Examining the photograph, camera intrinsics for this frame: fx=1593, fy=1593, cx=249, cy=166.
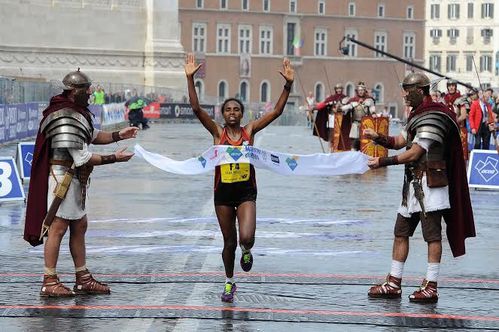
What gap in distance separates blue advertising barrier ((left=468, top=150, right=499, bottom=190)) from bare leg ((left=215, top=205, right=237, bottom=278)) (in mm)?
Answer: 14707

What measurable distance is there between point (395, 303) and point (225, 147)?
1801mm

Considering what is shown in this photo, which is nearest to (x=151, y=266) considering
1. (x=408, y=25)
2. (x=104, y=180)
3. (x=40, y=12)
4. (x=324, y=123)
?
(x=104, y=180)

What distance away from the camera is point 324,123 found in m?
38.9

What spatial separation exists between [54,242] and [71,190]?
1.42 ft

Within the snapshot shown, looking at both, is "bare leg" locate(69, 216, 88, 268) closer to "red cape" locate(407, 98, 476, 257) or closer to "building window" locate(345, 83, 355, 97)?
"red cape" locate(407, 98, 476, 257)

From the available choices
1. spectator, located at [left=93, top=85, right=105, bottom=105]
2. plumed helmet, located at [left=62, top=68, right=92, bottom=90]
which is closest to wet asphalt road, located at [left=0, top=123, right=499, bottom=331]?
plumed helmet, located at [left=62, top=68, right=92, bottom=90]

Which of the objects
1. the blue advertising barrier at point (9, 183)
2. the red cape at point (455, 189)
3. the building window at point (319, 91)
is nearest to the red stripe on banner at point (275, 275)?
the red cape at point (455, 189)

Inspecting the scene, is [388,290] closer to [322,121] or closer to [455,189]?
[455,189]

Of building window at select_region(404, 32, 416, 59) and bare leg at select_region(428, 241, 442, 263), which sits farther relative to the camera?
building window at select_region(404, 32, 416, 59)

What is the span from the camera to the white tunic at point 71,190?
12.6 m

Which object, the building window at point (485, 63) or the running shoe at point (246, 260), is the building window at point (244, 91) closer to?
the building window at point (485, 63)

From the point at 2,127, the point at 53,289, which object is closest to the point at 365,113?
the point at 2,127

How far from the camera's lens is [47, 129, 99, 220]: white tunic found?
1256 cm

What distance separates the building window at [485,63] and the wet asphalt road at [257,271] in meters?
145
